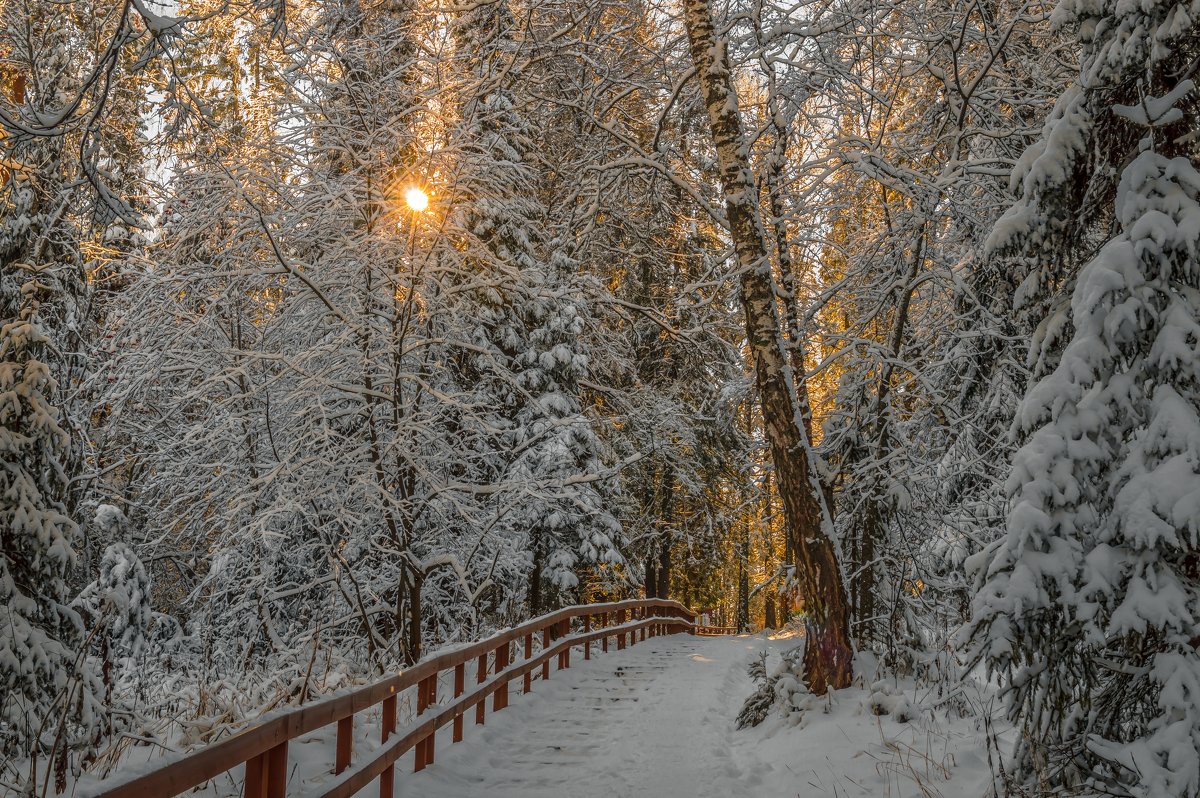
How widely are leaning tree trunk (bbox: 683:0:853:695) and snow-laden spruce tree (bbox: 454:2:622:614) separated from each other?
96.5 inches

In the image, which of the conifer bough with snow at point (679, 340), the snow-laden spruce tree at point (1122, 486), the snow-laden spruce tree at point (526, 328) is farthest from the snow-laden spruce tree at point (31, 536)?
the snow-laden spruce tree at point (1122, 486)

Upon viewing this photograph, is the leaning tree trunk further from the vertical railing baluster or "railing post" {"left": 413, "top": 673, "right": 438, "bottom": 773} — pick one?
"railing post" {"left": 413, "top": 673, "right": 438, "bottom": 773}

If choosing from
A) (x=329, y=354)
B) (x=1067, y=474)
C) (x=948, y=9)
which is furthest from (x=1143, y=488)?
(x=329, y=354)

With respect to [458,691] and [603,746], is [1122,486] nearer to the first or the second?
[603,746]

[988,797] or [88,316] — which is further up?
[88,316]

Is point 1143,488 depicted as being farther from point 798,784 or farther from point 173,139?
point 173,139

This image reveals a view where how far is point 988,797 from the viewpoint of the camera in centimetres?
503

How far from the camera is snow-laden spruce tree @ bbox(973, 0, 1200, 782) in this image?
4.07m

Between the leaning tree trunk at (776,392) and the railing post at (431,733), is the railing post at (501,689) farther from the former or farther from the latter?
the leaning tree trunk at (776,392)

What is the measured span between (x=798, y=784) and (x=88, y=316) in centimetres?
1389

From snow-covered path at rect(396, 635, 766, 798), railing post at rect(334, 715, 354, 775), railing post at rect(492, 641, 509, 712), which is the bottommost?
snow-covered path at rect(396, 635, 766, 798)

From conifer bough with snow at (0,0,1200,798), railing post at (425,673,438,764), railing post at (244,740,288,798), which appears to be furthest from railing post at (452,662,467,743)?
railing post at (244,740,288,798)

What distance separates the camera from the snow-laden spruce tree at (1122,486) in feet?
13.4

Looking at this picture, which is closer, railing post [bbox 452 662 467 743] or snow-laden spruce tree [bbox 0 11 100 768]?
snow-laden spruce tree [bbox 0 11 100 768]
